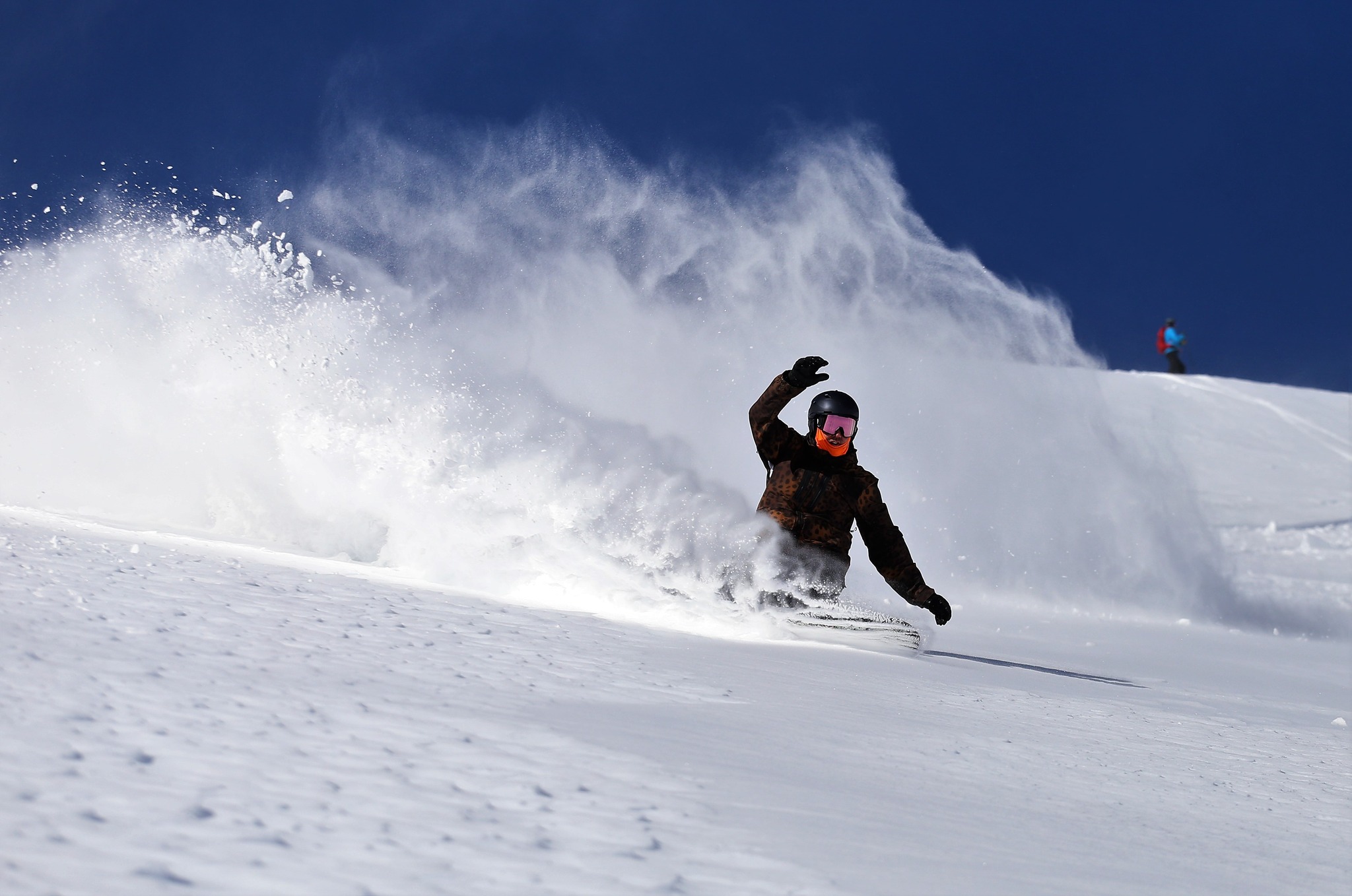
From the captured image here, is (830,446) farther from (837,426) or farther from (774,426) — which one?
(774,426)

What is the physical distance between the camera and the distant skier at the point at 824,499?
5422 millimetres

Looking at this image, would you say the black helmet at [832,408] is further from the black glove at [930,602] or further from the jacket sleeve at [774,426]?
the black glove at [930,602]

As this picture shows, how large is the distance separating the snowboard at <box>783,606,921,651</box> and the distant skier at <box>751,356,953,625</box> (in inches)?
9.5

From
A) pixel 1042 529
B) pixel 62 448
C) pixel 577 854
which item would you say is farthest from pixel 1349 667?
pixel 62 448

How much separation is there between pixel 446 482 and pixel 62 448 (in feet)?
12.2

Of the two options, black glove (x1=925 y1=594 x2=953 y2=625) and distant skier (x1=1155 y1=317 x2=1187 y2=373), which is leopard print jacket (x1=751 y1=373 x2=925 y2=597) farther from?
distant skier (x1=1155 y1=317 x2=1187 y2=373)

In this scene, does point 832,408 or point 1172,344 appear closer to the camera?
point 832,408

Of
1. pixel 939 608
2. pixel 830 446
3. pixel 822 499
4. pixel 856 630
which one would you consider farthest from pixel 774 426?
pixel 939 608

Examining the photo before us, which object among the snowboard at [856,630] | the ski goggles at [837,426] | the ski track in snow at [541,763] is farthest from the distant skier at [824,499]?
the ski track in snow at [541,763]

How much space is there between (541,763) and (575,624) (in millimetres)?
2195

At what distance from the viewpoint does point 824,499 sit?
5531mm

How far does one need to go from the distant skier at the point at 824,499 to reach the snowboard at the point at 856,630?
242 mm

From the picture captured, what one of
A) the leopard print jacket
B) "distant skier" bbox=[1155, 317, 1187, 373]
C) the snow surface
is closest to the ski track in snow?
the snow surface

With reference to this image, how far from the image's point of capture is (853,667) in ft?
14.0
